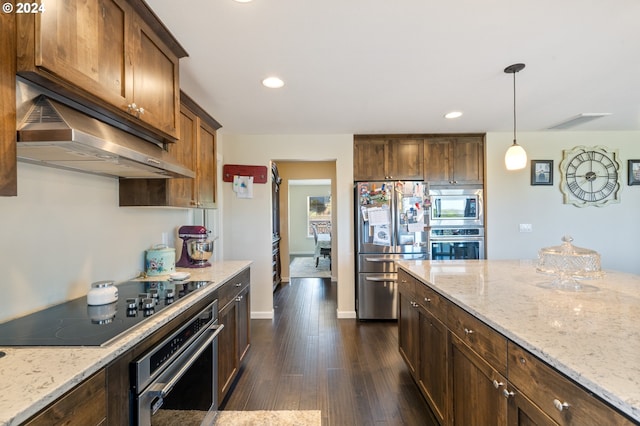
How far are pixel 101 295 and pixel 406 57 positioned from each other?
2.23 metres

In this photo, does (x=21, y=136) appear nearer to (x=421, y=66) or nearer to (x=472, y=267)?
(x=421, y=66)

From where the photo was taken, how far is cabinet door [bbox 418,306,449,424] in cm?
158

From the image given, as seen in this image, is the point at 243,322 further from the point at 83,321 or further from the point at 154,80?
the point at 154,80

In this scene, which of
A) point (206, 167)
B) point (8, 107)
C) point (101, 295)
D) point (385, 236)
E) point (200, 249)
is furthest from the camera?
point (385, 236)

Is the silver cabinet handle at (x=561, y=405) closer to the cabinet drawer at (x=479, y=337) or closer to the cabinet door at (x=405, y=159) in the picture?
the cabinet drawer at (x=479, y=337)

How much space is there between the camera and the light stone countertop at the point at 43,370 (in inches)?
26.0

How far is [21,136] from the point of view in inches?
37.4

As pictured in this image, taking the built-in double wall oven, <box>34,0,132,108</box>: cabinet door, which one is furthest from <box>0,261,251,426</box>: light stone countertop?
the built-in double wall oven

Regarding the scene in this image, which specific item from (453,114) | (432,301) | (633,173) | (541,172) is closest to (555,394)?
(432,301)

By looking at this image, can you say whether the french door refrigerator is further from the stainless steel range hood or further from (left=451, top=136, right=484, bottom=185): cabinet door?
the stainless steel range hood

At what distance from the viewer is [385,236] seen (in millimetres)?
3564

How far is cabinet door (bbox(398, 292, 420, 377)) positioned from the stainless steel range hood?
1.86 metres

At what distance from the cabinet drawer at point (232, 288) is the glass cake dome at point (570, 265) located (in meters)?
1.94

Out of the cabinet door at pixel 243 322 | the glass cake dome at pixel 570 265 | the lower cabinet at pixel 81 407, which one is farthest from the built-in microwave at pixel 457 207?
the lower cabinet at pixel 81 407
